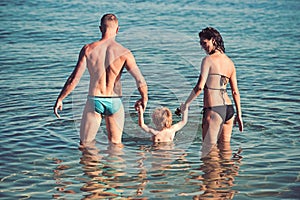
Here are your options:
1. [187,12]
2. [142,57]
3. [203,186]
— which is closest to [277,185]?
[203,186]

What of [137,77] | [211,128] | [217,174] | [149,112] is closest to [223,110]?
[211,128]

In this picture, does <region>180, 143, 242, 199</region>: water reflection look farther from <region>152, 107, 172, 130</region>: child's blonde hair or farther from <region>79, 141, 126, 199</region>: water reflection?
<region>79, 141, 126, 199</region>: water reflection

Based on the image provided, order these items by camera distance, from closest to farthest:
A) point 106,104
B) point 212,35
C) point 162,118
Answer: point 212,35, point 106,104, point 162,118

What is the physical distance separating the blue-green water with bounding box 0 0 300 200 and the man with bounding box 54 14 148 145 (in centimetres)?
66

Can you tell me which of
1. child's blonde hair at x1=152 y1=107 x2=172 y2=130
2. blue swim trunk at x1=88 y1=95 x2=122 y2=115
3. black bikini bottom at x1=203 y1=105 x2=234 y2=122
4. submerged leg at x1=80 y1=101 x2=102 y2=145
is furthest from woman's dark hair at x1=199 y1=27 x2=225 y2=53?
submerged leg at x1=80 y1=101 x2=102 y2=145

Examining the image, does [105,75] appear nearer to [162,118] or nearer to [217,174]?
[162,118]

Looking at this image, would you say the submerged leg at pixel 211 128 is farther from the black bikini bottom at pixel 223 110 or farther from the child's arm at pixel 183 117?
the child's arm at pixel 183 117

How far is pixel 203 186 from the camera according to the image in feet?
22.4

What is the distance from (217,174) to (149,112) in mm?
3454

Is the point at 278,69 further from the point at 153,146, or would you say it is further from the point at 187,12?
the point at 187,12

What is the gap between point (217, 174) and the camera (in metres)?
7.25

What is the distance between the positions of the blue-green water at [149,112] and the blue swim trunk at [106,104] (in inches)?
26.6

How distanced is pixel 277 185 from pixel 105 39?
111 inches

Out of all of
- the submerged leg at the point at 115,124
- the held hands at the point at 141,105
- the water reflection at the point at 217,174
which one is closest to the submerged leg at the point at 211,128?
the water reflection at the point at 217,174
